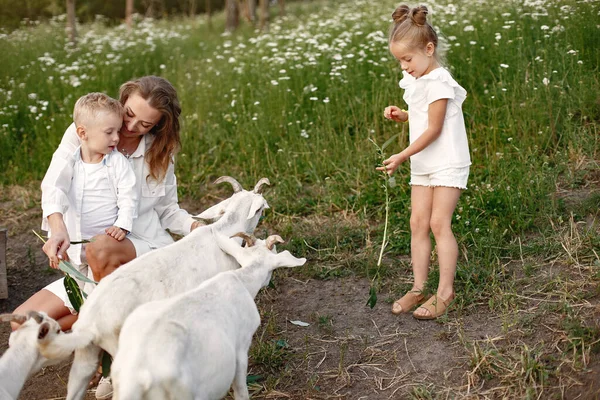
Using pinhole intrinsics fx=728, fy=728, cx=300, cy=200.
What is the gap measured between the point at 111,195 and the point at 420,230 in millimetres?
1981

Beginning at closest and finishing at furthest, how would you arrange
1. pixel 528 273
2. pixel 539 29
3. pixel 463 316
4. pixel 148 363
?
pixel 148 363, pixel 463 316, pixel 528 273, pixel 539 29

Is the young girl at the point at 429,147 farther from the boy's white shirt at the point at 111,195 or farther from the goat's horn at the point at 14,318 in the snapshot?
the goat's horn at the point at 14,318

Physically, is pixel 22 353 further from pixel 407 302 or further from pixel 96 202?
pixel 407 302

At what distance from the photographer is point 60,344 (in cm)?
319

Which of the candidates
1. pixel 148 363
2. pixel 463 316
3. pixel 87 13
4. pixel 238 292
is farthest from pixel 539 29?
pixel 87 13

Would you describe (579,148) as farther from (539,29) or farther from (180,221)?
(180,221)

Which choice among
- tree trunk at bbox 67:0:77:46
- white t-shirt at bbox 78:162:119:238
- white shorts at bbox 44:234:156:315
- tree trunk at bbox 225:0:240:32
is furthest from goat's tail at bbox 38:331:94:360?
tree trunk at bbox 225:0:240:32

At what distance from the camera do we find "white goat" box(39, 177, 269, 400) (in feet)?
10.9

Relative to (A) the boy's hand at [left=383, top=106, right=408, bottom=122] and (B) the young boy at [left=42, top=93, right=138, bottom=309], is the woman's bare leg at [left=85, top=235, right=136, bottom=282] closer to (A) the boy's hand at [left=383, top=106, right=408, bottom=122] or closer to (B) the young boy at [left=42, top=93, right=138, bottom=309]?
(B) the young boy at [left=42, top=93, right=138, bottom=309]

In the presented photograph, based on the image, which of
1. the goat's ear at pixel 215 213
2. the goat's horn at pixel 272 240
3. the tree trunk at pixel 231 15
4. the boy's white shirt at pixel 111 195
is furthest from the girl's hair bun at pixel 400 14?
the tree trunk at pixel 231 15

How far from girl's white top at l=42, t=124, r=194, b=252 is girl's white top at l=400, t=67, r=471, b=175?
1592mm

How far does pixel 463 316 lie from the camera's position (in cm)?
470

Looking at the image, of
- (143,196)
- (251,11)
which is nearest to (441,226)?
(143,196)

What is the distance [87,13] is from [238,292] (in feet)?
59.3
